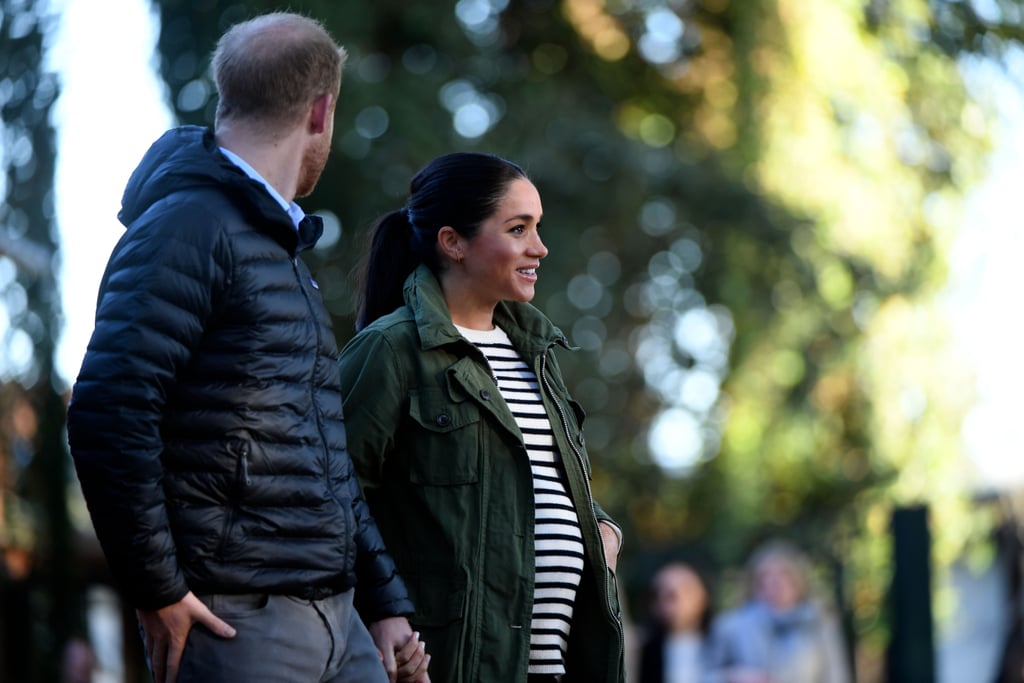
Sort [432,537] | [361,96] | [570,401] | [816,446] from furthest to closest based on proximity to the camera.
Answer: [816,446] < [361,96] < [570,401] < [432,537]

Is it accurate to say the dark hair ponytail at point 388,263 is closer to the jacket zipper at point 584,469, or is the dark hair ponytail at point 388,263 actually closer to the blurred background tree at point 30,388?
the jacket zipper at point 584,469

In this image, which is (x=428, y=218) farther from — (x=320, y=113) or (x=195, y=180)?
(x=195, y=180)

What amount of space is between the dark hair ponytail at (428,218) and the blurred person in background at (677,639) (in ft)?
18.2

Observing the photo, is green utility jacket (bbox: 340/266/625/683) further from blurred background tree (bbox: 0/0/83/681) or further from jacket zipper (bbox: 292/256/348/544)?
blurred background tree (bbox: 0/0/83/681)

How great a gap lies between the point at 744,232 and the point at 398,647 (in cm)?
1037

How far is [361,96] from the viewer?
38.4 ft

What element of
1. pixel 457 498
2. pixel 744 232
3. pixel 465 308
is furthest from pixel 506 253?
pixel 744 232

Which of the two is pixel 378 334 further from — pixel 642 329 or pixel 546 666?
pixel 642 329

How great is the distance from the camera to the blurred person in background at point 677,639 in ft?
30.0

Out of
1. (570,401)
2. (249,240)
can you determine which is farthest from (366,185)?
(249,240)

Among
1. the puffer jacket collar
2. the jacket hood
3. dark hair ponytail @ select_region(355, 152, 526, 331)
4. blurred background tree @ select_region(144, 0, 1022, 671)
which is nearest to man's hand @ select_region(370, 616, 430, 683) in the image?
the puffer jacket collar

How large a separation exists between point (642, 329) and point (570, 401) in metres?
10.6

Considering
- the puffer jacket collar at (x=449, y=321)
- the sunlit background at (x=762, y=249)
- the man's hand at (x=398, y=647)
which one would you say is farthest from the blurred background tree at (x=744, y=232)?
the man's hand at (x=398, y=647)

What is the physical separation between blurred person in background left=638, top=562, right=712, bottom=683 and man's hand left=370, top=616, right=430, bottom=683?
6.02m
